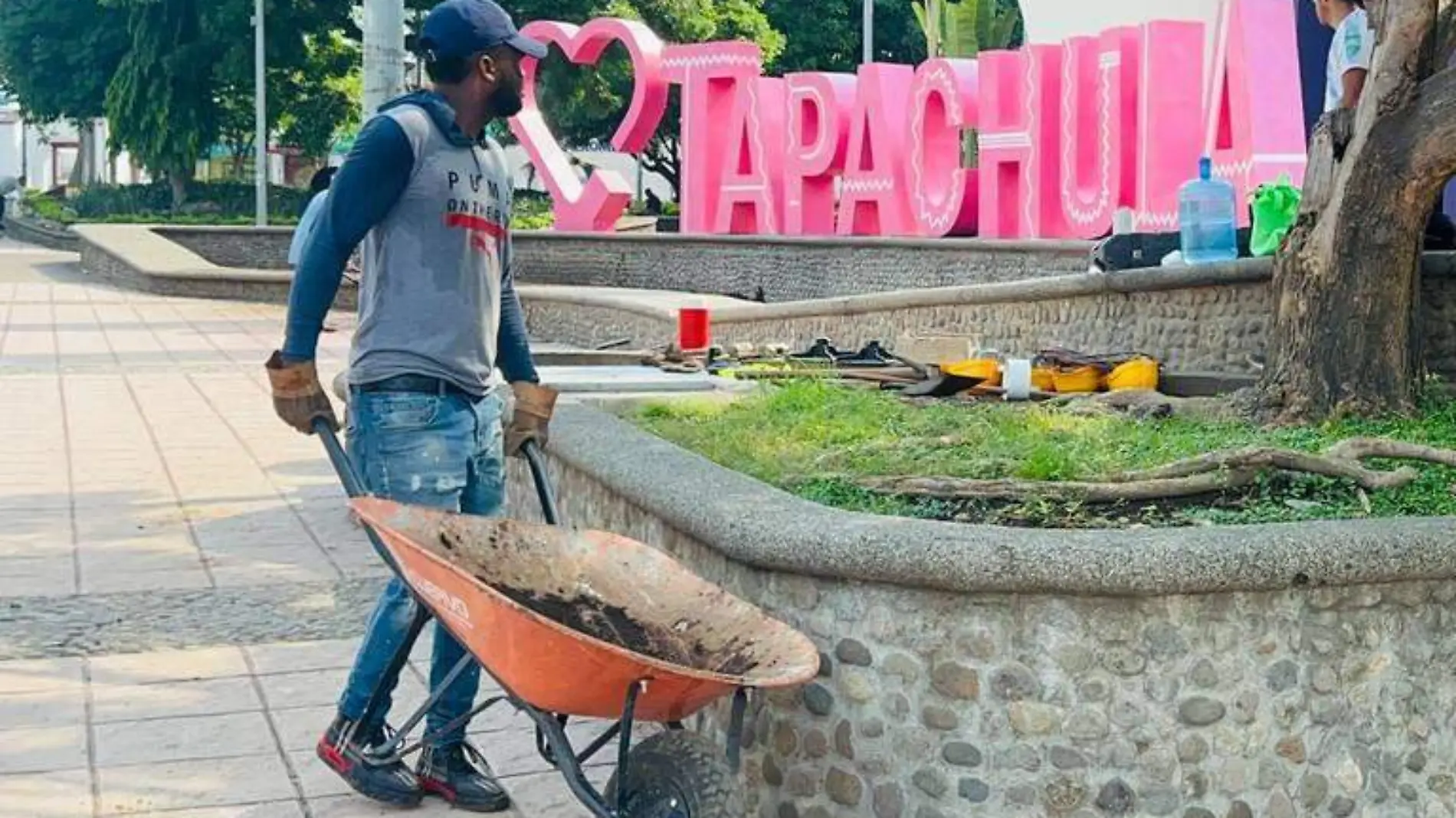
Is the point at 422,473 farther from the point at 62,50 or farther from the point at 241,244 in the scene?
the point at 62,50

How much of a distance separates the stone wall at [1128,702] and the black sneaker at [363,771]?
1.06 m

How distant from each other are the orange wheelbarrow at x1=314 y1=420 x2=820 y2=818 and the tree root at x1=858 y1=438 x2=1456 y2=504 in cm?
127

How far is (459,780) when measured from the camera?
4812 mm

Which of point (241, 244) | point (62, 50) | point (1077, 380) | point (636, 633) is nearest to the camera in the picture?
point (636, 633)

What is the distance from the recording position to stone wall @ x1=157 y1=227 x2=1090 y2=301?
16.7m

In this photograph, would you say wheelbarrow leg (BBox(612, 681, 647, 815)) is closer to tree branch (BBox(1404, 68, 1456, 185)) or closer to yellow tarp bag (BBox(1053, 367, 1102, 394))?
tree branch (BBox(1404, 68, 1456, 185))

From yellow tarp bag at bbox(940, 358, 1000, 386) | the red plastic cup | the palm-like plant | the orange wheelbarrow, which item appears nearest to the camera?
the orange wheelbarrow

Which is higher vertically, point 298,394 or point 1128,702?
point 298,394

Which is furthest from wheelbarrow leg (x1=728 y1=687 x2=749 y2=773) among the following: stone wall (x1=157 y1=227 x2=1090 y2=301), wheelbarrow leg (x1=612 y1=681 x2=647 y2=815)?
stone wall (x1=157 y1=227 x2=1090 y2=301)

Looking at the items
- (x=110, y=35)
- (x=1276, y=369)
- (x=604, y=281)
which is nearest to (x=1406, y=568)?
(x=1276, y=369)

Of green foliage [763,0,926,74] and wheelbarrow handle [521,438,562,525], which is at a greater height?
green foliage [763,0,926,74]

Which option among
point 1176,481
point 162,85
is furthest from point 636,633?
point 162,85

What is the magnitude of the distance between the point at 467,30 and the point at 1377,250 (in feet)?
12.9

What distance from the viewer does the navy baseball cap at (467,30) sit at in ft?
14.9
